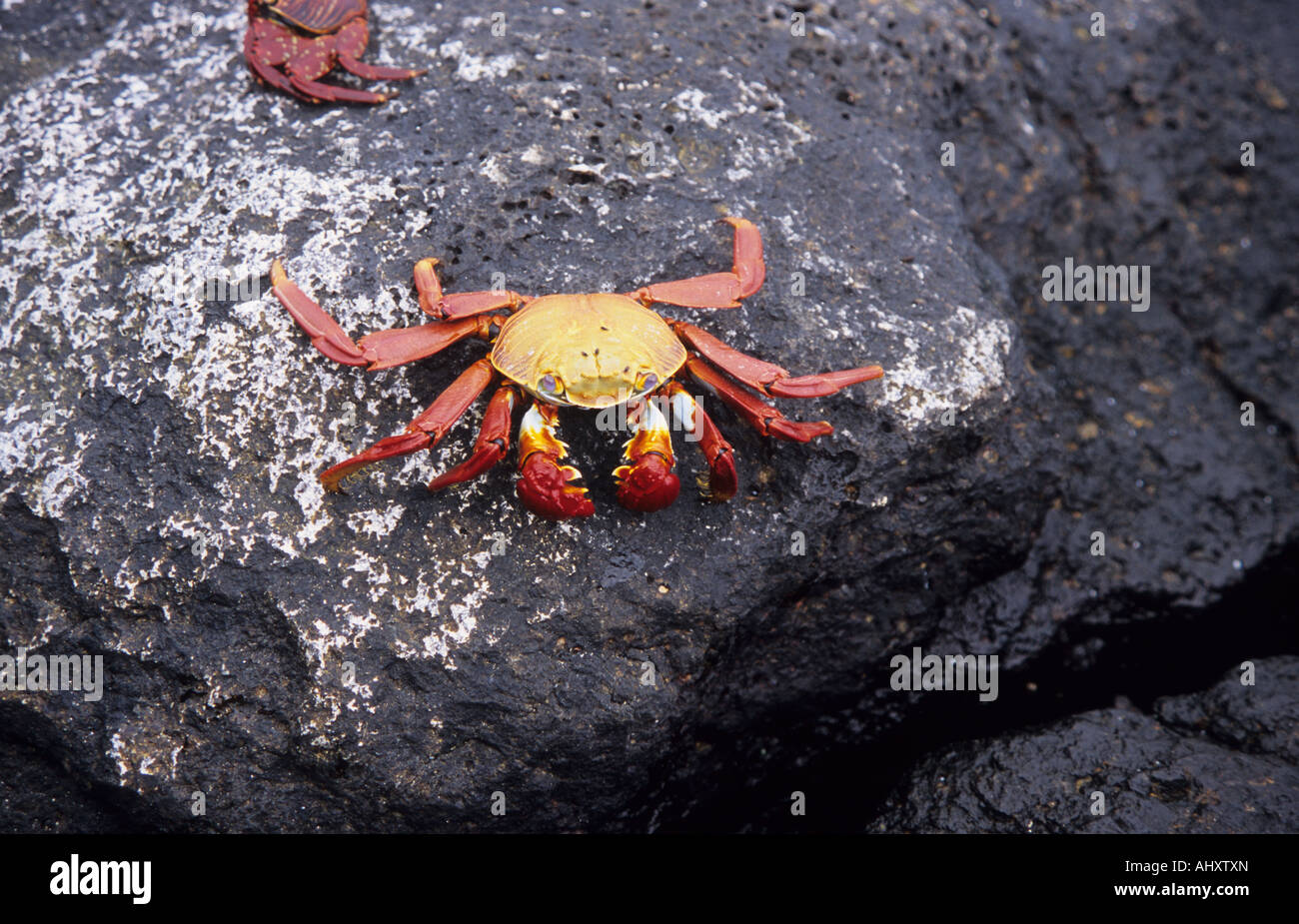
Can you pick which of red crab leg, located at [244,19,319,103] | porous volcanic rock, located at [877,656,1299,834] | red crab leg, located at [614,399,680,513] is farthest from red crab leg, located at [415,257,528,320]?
porous volcanic rock, located at [877,656,1299,834]

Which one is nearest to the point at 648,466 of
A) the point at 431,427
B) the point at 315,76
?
the point at 431,427

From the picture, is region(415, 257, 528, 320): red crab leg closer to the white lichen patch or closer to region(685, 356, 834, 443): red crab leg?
the white lichen patch

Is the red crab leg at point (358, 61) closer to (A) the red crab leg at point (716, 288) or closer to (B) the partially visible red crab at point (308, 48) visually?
(B) the partially visible red crab at point (308, 48)

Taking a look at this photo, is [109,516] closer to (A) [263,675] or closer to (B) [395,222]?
(A) [263,675]

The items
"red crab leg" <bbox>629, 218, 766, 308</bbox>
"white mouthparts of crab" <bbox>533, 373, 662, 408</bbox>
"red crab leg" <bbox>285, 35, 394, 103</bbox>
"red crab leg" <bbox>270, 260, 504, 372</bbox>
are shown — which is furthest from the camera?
"red crab leg" <bbox>285, 35, 394, 103</bbox>

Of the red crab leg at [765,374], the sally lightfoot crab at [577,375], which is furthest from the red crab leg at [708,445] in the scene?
the red crab leg at [765,374]

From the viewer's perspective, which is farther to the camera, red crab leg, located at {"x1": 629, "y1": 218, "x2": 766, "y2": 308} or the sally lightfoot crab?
red crab leg, located at {"x1": 629, "y1": 218, "x2": 766, "y2": 308}
